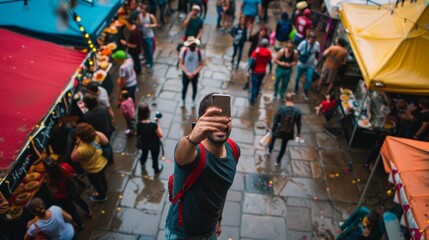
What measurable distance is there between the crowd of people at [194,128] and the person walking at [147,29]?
3cm

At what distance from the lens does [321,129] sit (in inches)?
336

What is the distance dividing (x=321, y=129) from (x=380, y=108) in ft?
4.69

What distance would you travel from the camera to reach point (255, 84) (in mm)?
8805

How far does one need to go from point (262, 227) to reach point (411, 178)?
102 inches

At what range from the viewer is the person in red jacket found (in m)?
8.38

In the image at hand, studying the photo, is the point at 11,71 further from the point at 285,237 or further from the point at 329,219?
the point at 329,219

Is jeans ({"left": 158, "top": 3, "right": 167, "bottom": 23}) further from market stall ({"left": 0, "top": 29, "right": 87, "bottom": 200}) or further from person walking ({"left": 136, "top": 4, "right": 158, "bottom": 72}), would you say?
market stall ({"left": 0, "top": 29, "right": 87, "bottom": 200})

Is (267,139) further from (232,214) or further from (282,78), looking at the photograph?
(282,78)

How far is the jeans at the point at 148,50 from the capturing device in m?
9.70

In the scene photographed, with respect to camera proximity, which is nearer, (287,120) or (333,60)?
(287,120)

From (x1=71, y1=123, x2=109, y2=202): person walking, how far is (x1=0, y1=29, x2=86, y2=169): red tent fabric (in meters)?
0.66

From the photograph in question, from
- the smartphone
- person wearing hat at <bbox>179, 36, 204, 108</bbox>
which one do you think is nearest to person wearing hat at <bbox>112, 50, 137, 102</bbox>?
person wearing hat at <bbox>179, 36, 204, 108</bbox>

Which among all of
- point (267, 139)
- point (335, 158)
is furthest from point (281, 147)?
point (335, 158)

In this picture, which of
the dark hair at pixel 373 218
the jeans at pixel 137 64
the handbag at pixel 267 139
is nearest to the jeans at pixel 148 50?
the jeans at pixel 137 64
